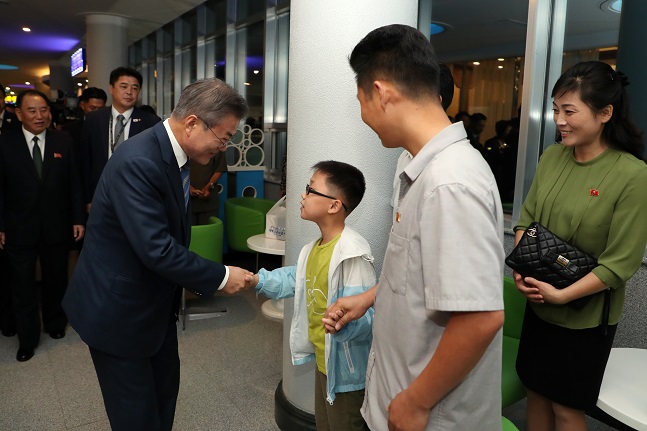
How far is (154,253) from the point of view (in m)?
1.69

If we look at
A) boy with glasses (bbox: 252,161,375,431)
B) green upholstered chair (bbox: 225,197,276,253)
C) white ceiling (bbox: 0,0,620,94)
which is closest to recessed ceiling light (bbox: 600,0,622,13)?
white ceiling (bbox: 0,0,620,94)

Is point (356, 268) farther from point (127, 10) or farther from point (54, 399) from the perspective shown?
point (127, 10)

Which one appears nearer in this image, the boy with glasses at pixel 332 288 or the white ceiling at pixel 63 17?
the boy with glasses at pixel 332 288

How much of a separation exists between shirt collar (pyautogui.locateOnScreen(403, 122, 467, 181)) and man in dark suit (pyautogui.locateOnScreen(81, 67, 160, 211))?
126 inches

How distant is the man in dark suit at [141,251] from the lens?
1.70m

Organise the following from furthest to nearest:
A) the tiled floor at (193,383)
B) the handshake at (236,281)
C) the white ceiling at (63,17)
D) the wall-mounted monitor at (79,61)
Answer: the wall-mounted monitor at (79,61)
the white ceiling at (63,17)
the tiled floor at (193,383)
the handshake at (236,281)

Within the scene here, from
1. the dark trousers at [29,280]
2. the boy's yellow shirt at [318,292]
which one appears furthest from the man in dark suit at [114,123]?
the boy's yellow shirt at [318,292]

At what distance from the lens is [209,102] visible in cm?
177

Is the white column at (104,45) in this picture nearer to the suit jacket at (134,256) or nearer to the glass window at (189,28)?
the glass window at (189,28)

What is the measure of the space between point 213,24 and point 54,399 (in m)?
6.94

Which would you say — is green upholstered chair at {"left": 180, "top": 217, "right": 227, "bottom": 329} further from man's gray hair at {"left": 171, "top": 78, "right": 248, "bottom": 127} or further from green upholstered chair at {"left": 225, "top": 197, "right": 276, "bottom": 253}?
man's gray hair at {"left": 171, "top": 78, "right": 248, "bottom": 127}

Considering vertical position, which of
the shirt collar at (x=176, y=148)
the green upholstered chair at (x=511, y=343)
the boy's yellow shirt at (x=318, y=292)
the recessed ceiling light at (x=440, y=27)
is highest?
the recessed ceiling light at (x=440, y=27)

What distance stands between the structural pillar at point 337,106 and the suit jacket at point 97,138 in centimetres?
182

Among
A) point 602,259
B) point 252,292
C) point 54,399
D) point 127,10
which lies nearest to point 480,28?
point 252,292
